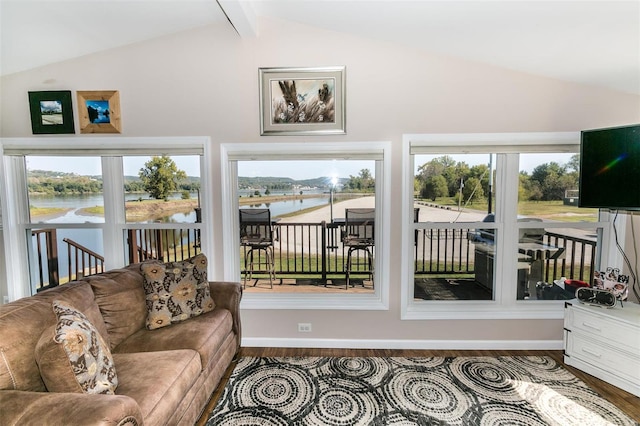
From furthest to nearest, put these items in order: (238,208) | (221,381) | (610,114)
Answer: (238,208) → (610,114) → (221,381)

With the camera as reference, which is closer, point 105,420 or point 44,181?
point 105,420

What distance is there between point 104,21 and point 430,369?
3.92m

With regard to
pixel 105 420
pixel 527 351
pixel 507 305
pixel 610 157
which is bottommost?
pixel 527 351

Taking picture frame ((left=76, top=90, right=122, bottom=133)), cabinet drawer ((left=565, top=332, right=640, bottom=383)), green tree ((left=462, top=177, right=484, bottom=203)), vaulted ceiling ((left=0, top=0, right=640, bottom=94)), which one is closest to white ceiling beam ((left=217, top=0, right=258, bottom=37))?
vaulted ceiling ((left=0, top=0, right=640, bottom=94))

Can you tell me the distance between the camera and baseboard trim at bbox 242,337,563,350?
9.62ft

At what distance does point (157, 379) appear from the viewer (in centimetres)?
166

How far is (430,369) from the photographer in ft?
8.54

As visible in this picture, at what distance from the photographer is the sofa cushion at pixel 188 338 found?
6.75 ft

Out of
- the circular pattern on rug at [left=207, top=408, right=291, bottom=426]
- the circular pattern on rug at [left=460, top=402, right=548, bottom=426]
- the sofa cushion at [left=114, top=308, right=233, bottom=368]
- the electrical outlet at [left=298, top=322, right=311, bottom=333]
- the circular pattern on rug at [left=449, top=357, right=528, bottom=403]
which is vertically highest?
the sofa cushion at [left=114, top=308, right=233, bottom=368]

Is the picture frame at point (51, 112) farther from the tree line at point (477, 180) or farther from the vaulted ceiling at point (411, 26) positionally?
the tree line at point (477, 180)

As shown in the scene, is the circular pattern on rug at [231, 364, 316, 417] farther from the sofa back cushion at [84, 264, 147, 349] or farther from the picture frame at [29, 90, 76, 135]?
the picture frame at [29, 90, 76, 135]

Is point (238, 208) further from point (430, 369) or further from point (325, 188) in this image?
point (430, 369)

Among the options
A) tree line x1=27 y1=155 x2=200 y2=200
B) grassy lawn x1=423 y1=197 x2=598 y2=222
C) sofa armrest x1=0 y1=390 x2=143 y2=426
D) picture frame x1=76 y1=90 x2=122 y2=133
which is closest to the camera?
sofa armrest x1=0 y1=390 x2=143 y2=426

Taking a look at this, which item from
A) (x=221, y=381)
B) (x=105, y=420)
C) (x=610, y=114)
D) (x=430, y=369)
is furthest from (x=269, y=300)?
(x=610, y=114)
